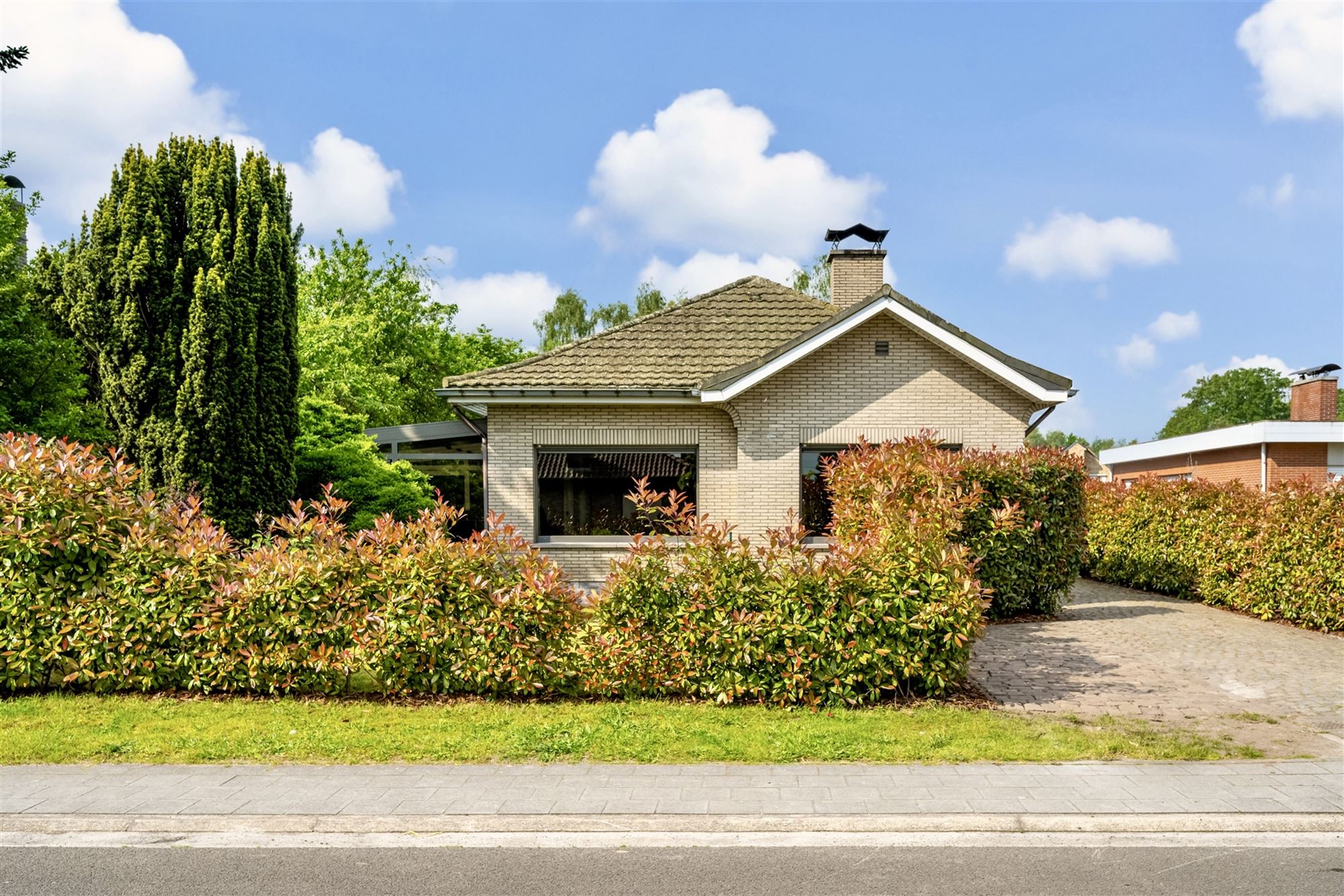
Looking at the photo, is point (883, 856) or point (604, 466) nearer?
point (883, 856)

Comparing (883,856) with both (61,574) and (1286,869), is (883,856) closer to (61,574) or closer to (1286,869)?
(1286,869)

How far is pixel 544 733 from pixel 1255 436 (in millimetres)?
30378

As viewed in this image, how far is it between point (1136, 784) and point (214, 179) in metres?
16.6

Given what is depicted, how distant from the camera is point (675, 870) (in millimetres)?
5125

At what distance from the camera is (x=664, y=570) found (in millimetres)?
8523

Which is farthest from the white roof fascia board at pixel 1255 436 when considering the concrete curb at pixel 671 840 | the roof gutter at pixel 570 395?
the concrete curb at pixel 671 840

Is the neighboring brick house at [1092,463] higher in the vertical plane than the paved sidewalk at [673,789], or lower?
higher

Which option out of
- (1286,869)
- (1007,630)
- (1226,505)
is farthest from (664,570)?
(1226,505)

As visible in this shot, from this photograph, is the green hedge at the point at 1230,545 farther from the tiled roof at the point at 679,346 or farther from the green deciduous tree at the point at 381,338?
the green deciduous tree at the point at 381,338

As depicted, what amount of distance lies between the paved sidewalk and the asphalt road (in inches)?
17.9

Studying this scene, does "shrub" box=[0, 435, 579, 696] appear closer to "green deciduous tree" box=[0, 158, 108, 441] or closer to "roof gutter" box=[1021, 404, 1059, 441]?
"green deciduous tree" box=[0, 158, 108, 441]

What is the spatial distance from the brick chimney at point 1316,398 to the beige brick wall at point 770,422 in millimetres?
25472

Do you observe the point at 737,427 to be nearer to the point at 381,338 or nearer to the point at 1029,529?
the point at 1029,529

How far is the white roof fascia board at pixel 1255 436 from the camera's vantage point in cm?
2909
